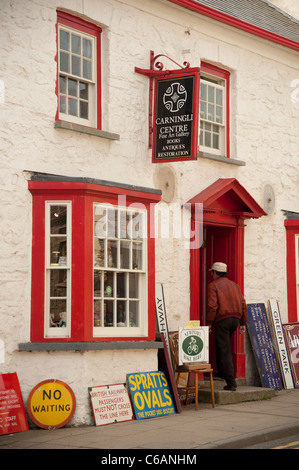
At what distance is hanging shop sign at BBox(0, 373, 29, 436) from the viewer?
31.8ft

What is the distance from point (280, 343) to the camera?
14.4m

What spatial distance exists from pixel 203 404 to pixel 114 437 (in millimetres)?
3183

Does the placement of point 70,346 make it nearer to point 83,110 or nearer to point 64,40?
point 83,110

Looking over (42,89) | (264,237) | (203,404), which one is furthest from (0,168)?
(264,237)

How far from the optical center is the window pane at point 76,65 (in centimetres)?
1151

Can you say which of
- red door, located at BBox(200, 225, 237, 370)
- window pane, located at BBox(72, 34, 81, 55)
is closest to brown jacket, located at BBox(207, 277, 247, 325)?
red door, located at BBox(200, 225, 237, 370)

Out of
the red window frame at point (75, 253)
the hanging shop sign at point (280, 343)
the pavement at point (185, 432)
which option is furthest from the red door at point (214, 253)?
the red window frame at point (75, 253)

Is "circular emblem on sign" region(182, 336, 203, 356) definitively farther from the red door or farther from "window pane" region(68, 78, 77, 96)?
"window pane" region(68, 78, 77, 96)

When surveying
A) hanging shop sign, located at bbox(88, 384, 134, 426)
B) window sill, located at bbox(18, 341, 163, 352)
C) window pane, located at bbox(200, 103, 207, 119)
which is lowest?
hanging shop sign, located at bbox(88, 384, 134, 426)

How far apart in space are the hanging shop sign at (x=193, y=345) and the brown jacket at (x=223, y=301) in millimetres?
688

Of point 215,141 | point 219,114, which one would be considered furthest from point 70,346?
point 219,114

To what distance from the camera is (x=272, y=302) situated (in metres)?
14.5

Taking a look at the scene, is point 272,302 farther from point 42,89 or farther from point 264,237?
point 42,89

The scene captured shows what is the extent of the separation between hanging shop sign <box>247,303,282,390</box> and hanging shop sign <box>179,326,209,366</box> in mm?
2421
